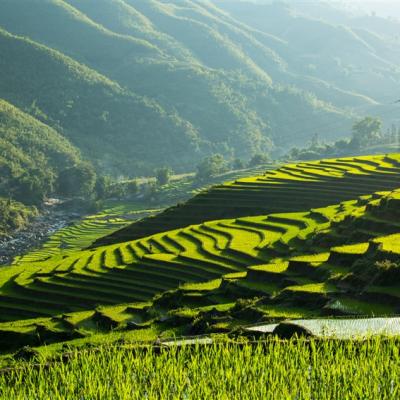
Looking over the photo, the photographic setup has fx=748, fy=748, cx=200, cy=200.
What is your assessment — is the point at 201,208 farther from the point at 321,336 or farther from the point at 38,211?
the point at 38,211

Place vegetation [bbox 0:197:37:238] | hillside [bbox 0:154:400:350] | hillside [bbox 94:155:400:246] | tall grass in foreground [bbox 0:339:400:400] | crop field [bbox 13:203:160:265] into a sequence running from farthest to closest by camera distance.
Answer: vegetation [bbox 0:197:37:238] < crop field [bbox 13:203:160:265] < hillside [bbox 94:155:400:246] < hillside [bbox 0:154:400:350] < tall grass in foreground [bbox 0:339:400:400]

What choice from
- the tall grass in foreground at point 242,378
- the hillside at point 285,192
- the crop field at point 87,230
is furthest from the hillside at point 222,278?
the crop field at point 87,230

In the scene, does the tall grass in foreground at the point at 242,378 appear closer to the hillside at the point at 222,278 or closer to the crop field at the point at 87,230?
the hillside at the point at 222,278

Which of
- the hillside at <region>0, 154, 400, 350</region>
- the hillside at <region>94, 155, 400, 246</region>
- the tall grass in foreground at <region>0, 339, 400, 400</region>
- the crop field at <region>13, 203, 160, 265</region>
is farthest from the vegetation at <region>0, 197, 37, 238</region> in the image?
the tall grass in foreground at <region>0, 339, 400, 400</region>

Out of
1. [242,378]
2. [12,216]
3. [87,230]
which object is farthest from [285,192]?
[12,216]

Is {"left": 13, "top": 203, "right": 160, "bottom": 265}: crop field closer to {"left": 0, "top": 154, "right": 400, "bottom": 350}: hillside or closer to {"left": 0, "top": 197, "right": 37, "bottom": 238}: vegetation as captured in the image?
{"left": 0, "top": 197, "right": 37, "bottom": 238}: vegetation

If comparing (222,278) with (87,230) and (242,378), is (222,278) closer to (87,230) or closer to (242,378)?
(242,378)
